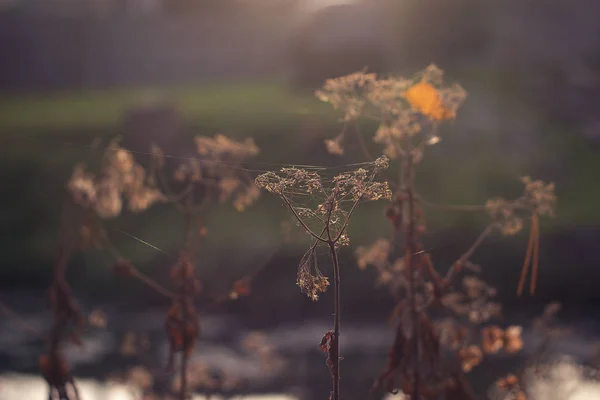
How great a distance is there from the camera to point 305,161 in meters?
3.52

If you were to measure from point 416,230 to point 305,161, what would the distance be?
1.57 meters

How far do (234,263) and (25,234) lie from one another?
169 cm

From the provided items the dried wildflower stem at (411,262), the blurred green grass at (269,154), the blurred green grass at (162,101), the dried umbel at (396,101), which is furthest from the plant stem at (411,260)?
the blurred green grass at (162,101)

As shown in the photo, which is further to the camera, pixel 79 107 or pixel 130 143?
pixel 79 107

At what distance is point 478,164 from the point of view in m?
6.88

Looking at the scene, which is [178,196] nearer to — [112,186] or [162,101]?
[112,186]

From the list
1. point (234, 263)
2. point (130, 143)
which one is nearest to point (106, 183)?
point (234, 263)

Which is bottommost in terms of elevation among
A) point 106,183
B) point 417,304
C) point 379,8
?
point 417,304

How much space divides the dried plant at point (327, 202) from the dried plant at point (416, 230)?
0.25 m

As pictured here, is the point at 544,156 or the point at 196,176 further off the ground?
the point at 544,156

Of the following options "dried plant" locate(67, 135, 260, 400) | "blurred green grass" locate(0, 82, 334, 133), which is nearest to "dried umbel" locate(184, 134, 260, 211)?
"dried plant" locate(67, 135, 260, 400)

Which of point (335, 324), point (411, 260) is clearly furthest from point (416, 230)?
point (335, 324)

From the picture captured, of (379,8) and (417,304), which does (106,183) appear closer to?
(417,304)

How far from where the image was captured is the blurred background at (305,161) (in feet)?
14.5
